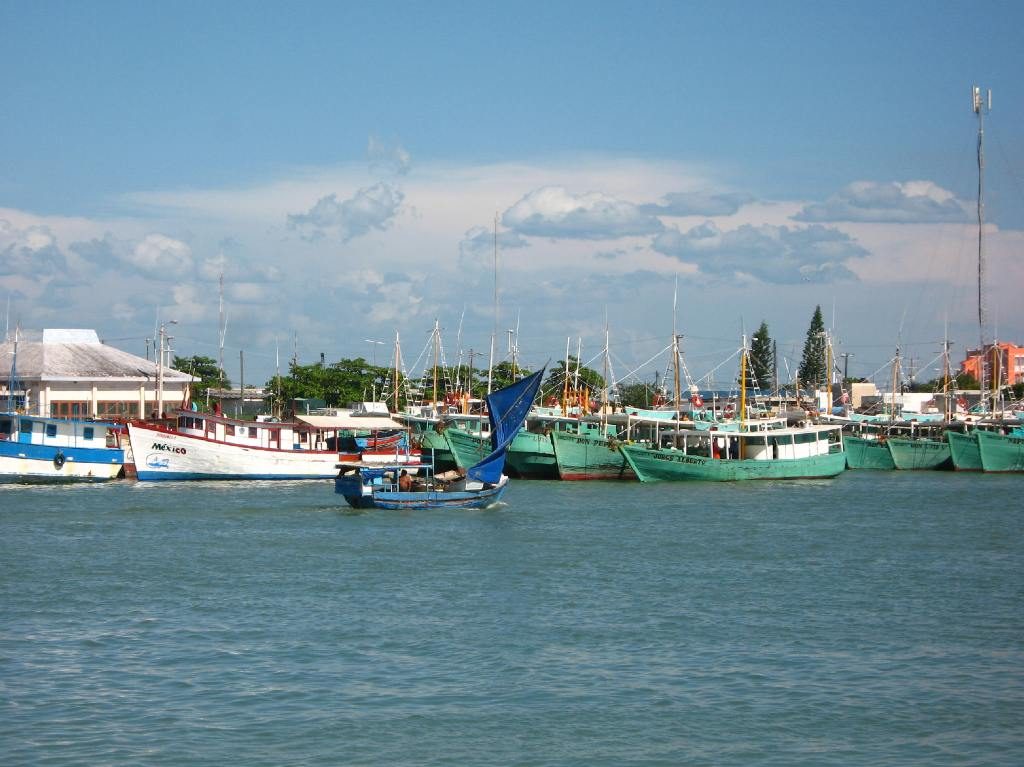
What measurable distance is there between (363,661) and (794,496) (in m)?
36.1

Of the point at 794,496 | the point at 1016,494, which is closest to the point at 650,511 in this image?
the point at 794,496

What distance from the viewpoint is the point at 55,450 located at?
56844mm

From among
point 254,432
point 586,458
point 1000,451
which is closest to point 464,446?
point 586,458

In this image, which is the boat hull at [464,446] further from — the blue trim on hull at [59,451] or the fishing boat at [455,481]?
the fishing boat at [455,481]

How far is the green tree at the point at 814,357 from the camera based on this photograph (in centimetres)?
13612

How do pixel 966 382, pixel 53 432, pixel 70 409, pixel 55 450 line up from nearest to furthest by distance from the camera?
pixel 55 450 → pixel 53 432 → pixel 70 409 → pixel 966 382

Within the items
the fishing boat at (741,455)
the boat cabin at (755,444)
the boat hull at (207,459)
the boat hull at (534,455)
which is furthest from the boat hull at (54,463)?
the boat cabin at (755,444)

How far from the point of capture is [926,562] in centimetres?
3528

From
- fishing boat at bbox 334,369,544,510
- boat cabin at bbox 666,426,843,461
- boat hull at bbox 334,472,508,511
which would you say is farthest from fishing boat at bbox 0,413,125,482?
boat cabin at bbox 666,426,843,461

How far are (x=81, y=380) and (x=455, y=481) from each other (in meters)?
39.4

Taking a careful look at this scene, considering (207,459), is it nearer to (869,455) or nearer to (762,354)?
(869,455)

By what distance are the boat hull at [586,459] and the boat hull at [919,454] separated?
64.1ft

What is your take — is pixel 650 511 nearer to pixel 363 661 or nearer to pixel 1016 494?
pixel 1016 494

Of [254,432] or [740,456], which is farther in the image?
[740,456]
